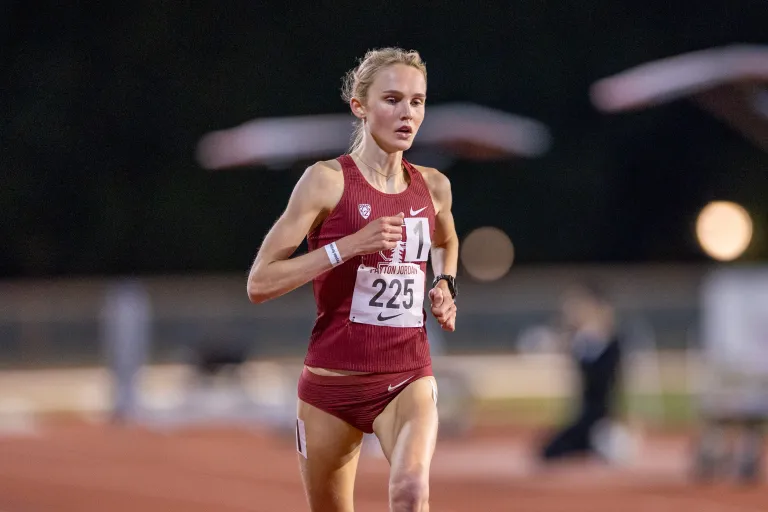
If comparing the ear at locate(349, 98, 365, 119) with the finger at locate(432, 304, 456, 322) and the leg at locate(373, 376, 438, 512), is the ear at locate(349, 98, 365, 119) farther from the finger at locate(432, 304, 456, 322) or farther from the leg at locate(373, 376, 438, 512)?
the leg at locate(373, 376, 438, 512)

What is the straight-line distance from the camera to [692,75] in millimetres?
12453

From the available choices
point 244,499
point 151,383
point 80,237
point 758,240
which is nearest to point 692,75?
point 244,499

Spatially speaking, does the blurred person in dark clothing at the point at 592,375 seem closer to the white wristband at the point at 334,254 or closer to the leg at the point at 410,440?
the leg at the point at 410,440

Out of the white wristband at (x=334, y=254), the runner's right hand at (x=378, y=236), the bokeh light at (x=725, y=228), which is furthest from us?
the bokeh light at (x=725, y=228)

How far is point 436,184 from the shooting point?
5.85 m

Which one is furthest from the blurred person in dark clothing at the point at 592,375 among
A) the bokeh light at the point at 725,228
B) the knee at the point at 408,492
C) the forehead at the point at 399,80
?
the knee at the point at 408,492

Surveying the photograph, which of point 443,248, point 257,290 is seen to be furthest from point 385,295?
point 443,248

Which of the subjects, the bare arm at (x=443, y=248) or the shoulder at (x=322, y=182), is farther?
the bare arm at (x=443, y=248)

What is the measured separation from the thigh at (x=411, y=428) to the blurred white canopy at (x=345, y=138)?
34.5ft

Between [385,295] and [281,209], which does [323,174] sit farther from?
[281,209]

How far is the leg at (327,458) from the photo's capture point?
5.59 m

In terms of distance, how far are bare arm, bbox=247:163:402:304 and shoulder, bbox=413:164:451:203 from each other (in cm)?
50

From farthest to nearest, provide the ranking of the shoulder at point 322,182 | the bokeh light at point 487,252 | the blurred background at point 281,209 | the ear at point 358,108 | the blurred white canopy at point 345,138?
the bokeh light at point 487,252 < the blurred background at point 281,209 < the blurred white canopy at point 345,138 < the ear at point 358,108 < the shoulder at point 322,182

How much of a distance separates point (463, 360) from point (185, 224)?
14765 mm
